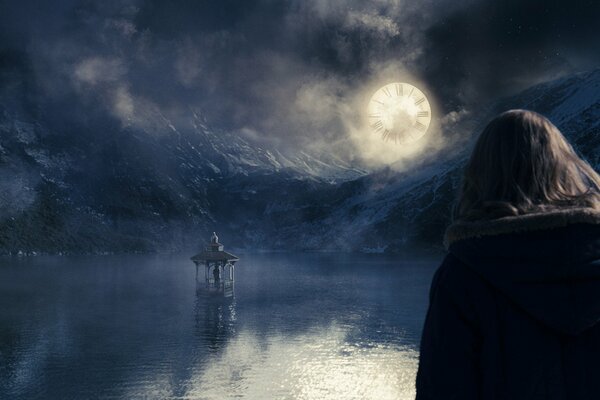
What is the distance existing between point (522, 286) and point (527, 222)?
380 millimetres

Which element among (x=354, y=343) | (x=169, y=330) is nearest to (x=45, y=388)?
(x=169, y=330)

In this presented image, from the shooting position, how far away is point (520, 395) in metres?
3.47

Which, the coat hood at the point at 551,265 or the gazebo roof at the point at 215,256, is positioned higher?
the gazebo roof at the point at 215,256

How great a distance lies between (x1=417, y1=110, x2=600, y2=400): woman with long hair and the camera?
10.8ft

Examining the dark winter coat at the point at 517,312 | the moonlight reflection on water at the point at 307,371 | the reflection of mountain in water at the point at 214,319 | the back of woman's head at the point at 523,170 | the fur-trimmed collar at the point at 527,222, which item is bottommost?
the moonlight reflection on water at the point at 307,371

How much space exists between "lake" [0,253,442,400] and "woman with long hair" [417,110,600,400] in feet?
109

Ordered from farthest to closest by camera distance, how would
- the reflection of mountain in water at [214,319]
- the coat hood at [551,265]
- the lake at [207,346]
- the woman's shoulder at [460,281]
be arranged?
the reflection of mountain in water at [214,319] < the lake at [207,346] < the woman's shoulder at [460,281] < the coat hood at [551,265]

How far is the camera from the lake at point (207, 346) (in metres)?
37.2

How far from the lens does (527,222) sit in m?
3.36

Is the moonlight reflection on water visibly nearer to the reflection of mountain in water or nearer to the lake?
the lake

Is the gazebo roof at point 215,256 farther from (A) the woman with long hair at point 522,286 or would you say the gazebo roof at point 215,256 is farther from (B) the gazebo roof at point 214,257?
(A) the woman with long hair at point 522,286

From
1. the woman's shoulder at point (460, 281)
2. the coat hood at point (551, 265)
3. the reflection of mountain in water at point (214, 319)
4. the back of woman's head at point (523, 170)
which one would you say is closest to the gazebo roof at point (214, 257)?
the reflection of mountain in water at point (214, 319)

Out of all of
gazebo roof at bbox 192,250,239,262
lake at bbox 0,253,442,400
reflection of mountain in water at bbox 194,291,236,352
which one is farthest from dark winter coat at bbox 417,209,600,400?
gazebo roof at bbox 192,250,239,262

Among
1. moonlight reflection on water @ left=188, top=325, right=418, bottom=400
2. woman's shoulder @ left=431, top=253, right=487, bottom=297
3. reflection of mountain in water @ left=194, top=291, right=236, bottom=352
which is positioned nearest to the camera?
woman's shoulder @ left=431, top=253, right=487, bottom=297
